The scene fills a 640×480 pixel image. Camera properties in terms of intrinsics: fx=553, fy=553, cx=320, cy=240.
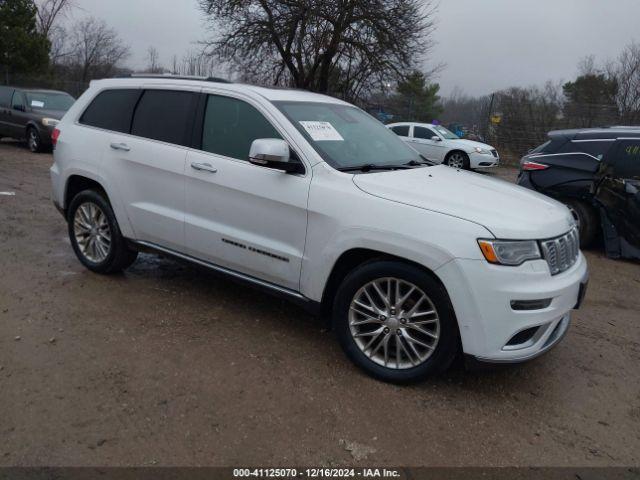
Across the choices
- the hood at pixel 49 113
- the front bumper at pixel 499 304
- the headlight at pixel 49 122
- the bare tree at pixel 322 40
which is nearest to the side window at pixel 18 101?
the hood at pixel 49 113

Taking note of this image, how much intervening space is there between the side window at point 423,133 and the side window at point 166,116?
13.6 m

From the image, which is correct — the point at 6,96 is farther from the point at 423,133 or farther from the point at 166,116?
the point at 166,116

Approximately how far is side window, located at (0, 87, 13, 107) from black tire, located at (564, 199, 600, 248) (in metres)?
14.1

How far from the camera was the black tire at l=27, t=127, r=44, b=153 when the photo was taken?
1387 cm

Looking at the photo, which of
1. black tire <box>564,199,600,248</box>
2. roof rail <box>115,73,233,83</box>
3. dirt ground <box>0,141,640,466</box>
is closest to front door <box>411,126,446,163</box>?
black tire <box>564,199,600,248</box>

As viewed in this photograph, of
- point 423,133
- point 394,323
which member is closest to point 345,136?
point 394,323

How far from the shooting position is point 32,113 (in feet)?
46.2

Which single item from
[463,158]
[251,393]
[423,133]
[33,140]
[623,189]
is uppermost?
[423,133]

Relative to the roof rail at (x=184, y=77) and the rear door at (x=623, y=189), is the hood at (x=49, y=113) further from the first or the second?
the rear door at (x=623, y=189)

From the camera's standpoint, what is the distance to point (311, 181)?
366 centimetres

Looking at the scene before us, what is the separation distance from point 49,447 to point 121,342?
1153 mm

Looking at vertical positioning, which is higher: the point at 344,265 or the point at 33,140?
the point at 344,265

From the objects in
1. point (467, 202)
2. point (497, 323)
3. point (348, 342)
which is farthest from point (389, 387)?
point (467, 202)

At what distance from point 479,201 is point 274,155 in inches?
52.4
